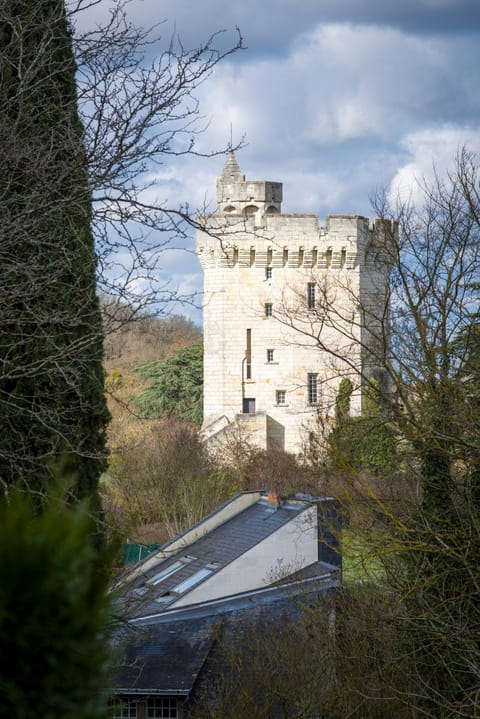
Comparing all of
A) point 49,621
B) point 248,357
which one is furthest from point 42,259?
point 248,357

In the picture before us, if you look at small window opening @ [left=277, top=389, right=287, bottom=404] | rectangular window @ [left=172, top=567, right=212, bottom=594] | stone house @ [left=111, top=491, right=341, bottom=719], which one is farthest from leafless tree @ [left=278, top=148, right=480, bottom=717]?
small window opening @ [left=277, top=389, right=287, bottom=404]

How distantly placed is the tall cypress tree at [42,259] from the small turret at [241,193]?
104 feet

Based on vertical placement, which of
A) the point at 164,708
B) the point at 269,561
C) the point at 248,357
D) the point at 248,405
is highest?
the point at 248,357

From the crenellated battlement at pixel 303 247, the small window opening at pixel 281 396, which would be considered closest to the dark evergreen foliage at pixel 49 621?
the small window opening at pixel 281 396

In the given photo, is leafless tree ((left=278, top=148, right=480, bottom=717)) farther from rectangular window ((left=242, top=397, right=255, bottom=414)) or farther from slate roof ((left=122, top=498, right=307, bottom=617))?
rectangular window ((left=242, top=397, right=255, bottom=414))

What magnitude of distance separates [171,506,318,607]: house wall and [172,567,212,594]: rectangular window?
0.19 meters

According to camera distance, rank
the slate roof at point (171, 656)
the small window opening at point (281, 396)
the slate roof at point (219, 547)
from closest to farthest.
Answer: the slate roof at point (171, 656) < the slate roof at point (219, 547) < the small window opening at point (281, 396)

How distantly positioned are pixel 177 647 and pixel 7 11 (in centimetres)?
966

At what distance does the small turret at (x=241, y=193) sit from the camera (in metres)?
38.3

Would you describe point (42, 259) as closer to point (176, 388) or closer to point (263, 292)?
point (263, 292)

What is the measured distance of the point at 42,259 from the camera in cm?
646

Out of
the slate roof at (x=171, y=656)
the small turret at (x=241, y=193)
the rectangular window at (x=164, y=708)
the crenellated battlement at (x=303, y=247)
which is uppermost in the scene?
the small turret at (x=241, y=193)

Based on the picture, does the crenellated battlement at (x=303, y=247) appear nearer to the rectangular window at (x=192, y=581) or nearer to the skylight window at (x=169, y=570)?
the skylight window at (x=169, y=570)

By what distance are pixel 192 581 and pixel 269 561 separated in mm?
1438
